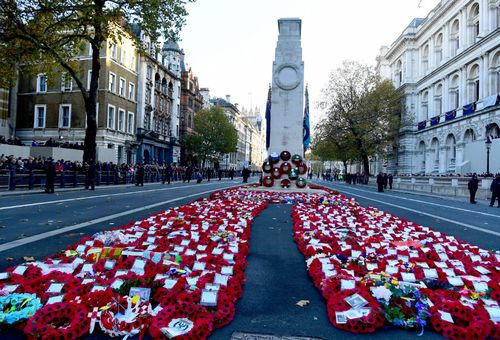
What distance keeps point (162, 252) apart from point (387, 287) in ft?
9.79

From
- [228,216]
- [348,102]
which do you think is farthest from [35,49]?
[348,102]

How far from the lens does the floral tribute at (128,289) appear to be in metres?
3.09

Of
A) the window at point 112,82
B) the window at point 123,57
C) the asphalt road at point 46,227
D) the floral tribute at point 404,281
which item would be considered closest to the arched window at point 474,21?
the window at point 123,57

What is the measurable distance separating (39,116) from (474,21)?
172 feet

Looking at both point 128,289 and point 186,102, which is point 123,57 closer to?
point 186,102

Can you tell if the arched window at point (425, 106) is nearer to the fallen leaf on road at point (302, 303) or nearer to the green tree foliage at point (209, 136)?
the green tree foliage at point (209, 136)

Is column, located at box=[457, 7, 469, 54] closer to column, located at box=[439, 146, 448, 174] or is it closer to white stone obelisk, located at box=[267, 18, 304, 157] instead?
column, located at box=[439, 146, 448, 174]

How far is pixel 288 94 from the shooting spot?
20438 millimetres

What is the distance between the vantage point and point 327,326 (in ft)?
11.0

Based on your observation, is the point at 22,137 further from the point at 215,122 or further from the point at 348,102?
the point at 348,102

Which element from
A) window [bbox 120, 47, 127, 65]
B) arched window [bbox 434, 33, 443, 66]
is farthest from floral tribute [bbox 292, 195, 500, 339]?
arched window [bbox 434, 33, 443, 66]

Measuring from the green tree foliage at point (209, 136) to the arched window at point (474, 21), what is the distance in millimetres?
39203

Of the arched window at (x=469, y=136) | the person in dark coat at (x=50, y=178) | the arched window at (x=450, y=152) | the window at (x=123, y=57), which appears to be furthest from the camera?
the arched window at (x=450, y=152)

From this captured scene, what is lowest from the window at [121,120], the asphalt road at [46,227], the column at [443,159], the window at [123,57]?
the asphalt road at [46,227]
